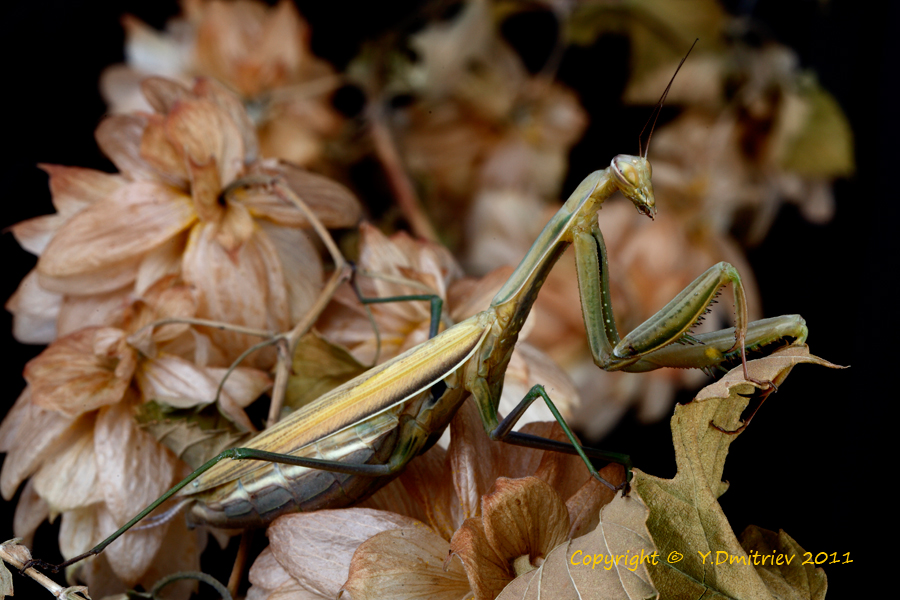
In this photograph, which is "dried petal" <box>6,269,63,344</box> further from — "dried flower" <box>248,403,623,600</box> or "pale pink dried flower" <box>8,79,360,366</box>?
"dried flower" <box>248,403,623,600</box>

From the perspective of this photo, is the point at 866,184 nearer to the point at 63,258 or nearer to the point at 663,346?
the point at 663,346

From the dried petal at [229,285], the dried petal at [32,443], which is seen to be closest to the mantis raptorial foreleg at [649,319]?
the dried petal at [229,285]

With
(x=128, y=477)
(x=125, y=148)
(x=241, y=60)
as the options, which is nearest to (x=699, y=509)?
(x=128, y=477)

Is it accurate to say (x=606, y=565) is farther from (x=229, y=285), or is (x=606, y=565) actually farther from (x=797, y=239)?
(x=797, y=239)

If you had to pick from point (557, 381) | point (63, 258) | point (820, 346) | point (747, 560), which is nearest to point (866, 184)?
point (820, 346)

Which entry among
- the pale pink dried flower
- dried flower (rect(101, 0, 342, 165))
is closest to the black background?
dried flower (rect(101, 0, 342, 165))

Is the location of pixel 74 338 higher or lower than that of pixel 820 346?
higher
